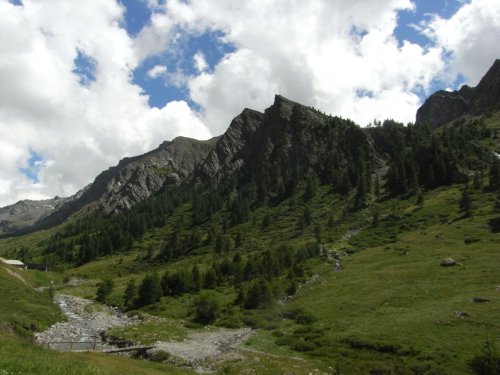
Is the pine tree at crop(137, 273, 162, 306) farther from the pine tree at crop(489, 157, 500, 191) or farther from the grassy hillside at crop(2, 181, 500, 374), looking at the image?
the pine tree at crop(489, 157, 500, 191)

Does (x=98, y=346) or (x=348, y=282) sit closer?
(x=98, y=346)

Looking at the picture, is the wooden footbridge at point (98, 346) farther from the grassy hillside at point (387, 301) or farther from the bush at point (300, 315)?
the bush at point (300, 315)

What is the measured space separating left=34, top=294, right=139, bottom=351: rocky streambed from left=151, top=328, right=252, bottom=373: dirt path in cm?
867

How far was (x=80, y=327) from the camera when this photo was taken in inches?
2292

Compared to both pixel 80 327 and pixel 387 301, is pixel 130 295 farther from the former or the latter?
pixel 387 301

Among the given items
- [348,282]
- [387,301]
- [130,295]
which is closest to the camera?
[387,301]

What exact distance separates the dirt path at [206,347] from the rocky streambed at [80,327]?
867cm

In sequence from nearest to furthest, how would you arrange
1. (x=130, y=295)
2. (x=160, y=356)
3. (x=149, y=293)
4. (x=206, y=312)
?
(x=160, y=356)
(x=206, y=312)
(x=149, y=293)
(x=130, y=295)

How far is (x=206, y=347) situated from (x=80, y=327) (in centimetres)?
2260

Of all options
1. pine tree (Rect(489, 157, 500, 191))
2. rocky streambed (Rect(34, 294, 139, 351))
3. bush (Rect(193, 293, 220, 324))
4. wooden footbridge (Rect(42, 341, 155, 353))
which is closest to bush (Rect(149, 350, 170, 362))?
wooden footbridge (Rect(42, 341, 155, 353))

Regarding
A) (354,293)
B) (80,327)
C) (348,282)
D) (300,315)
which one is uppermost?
(348,282)

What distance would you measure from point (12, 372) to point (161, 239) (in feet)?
601

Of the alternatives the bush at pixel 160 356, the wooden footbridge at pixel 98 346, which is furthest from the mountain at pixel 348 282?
the wooden footbridge at pixel 98 346

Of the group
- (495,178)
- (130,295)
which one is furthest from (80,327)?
(495,178)
